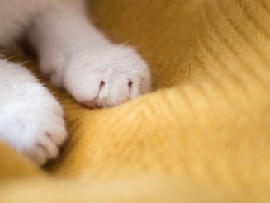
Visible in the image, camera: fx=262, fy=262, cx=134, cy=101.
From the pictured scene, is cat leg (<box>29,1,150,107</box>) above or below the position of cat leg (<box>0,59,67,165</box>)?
above

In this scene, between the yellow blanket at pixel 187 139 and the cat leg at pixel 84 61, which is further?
the cat leg at pixel 84 61

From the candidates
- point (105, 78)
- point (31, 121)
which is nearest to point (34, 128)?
point (31, 121)

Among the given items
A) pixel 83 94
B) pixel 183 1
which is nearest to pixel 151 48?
pixel 183 1

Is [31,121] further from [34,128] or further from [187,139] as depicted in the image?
[187,139]

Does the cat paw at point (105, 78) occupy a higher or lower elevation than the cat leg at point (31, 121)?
higher

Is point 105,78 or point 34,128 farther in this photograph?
point 105,78

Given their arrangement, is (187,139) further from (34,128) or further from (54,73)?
(54,73)

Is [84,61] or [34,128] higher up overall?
[84,61]

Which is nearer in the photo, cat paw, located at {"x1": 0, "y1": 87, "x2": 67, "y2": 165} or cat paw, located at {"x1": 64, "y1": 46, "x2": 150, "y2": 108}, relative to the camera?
cat paw, located at {"x1": 0, "y1": 87, "x2": 67, "y2": 165}

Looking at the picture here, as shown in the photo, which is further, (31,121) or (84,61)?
(84,61)
